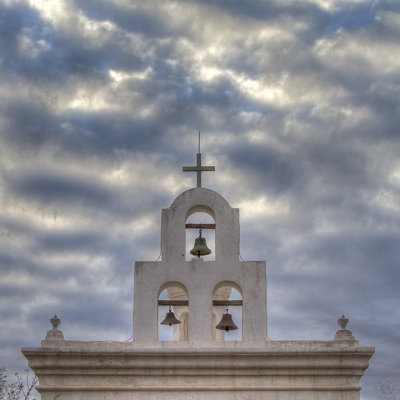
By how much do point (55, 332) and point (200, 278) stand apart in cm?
325

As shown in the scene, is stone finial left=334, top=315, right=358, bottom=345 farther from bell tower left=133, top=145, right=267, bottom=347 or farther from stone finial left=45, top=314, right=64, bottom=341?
stone finial left=45, top=314, right=64, bottom=341

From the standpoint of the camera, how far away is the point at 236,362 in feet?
49.4

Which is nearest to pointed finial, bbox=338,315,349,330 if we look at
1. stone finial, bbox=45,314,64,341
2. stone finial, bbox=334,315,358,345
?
stone finial, bbox=334,315,358,345

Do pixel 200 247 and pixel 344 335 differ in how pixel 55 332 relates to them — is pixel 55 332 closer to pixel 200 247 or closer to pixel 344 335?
pixel 200 247

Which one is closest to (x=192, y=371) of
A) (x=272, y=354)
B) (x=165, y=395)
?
(x=165, y=395)

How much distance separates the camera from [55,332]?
1548 centimetres

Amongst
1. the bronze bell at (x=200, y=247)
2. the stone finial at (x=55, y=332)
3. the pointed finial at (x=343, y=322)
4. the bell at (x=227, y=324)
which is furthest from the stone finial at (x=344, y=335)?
the stone finial at (x=55, y=332)

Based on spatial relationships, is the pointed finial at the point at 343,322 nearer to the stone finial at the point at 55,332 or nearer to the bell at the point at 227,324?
the bell at the point at 227,324

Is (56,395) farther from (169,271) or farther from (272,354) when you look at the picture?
(272,354)

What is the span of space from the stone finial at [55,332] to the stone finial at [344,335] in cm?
577

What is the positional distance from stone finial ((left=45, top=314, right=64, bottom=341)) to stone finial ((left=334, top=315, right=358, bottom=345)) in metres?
5.77

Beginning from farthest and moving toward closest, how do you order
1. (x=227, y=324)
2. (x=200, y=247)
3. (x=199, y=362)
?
1. (x=200, y=247)
2. (x=227, y=324)
3. (x=199, y=362)

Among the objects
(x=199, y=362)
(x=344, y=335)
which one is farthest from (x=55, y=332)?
(x=344, y=335)

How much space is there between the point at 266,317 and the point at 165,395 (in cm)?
265
